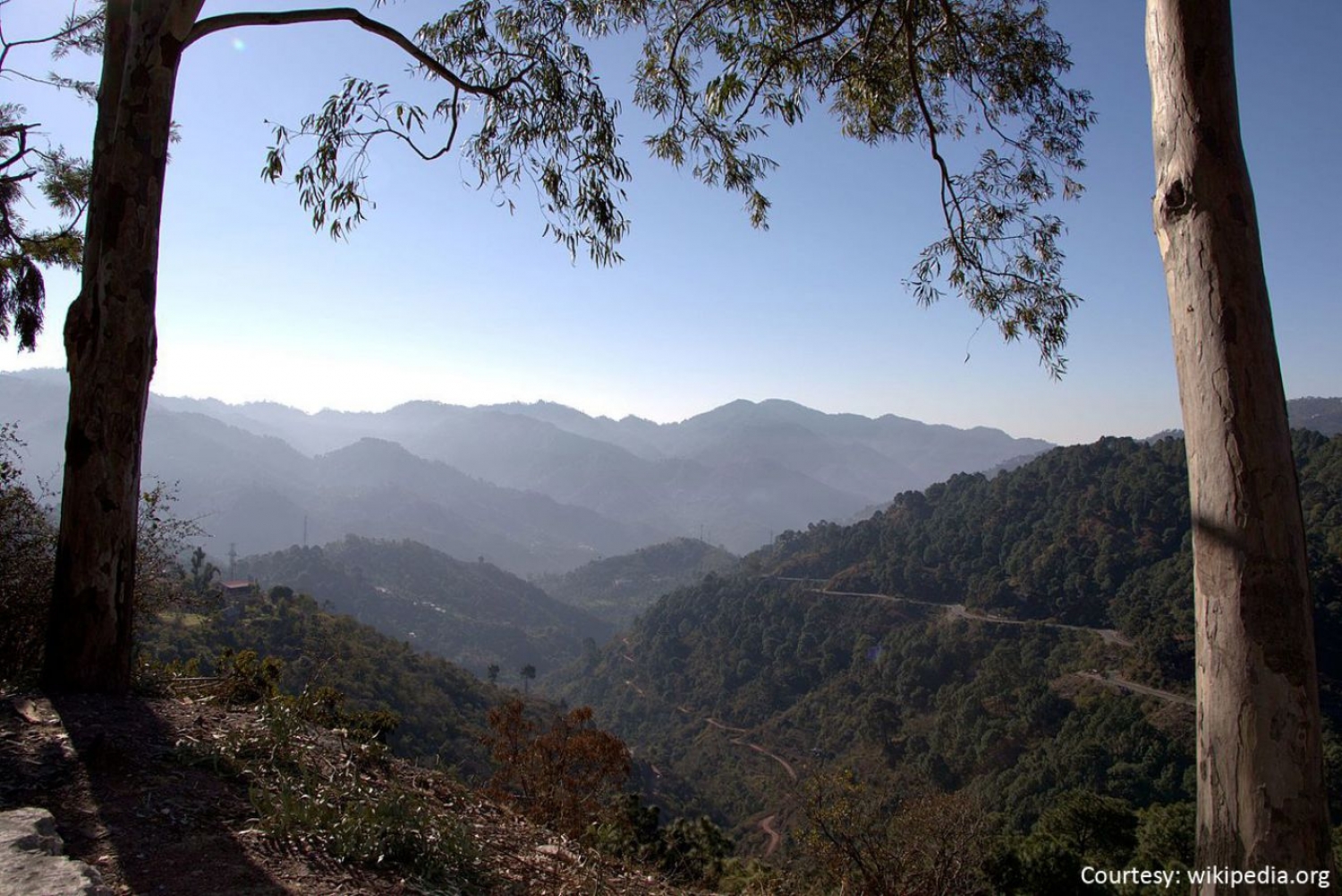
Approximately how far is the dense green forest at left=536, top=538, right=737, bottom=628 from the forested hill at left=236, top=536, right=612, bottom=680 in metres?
7.52

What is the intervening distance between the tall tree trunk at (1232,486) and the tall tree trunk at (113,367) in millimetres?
3936

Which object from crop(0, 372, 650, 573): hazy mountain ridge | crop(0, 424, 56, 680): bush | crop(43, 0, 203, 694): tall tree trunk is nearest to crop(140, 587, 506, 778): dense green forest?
crop(0, 424, 56, 680): bush

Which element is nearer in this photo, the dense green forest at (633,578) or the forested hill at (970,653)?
the forested hill at (970,653)

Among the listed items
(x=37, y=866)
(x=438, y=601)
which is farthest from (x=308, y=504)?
(x=37, y=866)

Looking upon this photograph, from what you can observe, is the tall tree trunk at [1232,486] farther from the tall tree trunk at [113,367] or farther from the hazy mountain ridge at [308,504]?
the hazy mountain ridge at [308,504]

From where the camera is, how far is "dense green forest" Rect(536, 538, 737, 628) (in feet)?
317

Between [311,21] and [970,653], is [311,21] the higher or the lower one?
the higher one

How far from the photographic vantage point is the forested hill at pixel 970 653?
79.9 feet

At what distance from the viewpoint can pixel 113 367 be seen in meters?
3.05

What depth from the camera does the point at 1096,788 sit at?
21484 mm

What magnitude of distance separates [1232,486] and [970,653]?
3842 cm

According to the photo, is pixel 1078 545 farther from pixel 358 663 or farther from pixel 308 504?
pixel 308 504

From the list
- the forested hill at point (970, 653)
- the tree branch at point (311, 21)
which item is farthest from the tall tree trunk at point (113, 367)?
the forested hill at point (970, 653)

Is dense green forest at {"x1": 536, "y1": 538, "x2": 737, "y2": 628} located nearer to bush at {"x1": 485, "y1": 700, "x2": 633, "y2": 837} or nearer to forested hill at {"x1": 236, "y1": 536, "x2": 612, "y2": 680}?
forested hill at {"x1": 236, "y1": 536, "x2": 612, "y2": 680}
